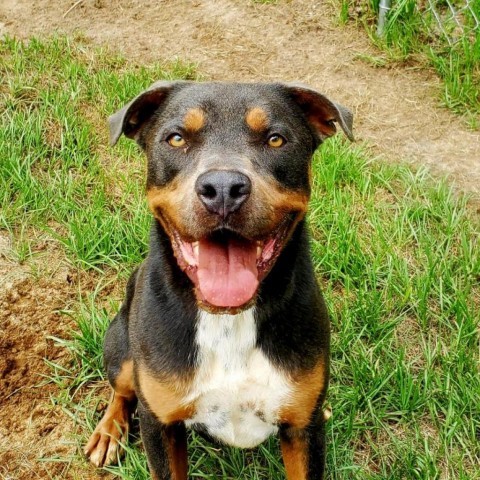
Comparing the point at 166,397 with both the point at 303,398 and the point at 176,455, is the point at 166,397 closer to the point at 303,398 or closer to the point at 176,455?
the point at 176,455

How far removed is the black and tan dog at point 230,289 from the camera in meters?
2.68

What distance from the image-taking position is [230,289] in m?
2.62

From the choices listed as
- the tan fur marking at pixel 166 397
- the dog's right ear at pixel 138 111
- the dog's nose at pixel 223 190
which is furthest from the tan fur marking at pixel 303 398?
the dog's right ear at pixel 138 111

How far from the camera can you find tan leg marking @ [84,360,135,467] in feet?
11.7

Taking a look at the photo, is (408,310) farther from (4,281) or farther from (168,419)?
(4,281)

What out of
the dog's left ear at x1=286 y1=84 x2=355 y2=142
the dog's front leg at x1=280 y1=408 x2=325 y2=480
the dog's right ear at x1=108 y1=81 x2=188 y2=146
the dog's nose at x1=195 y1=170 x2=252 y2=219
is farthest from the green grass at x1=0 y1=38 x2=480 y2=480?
the dog's nose at x1=195 y1=170 x2=252 y2=219

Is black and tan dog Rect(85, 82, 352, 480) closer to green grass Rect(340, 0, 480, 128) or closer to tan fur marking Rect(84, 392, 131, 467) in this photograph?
tan fur marking Rect(84, 392, 131, 467)

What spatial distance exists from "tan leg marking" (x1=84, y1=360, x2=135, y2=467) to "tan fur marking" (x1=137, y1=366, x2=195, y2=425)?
60 cm

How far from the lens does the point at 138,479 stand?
11.4 ft

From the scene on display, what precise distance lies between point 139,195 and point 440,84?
9.07 feet

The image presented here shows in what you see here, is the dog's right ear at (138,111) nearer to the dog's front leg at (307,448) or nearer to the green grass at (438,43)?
the dog's front leg at (307,448)

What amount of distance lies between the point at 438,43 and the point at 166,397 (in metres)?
4.42

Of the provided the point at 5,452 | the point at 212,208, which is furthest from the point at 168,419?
the point at 5,452

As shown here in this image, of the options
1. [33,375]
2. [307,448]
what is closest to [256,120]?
[307,448]
